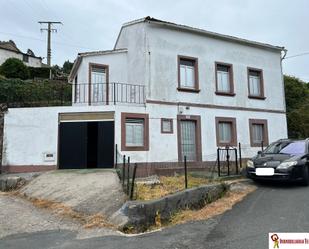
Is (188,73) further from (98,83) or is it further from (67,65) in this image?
(67,65)

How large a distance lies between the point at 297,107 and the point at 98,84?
58.6 feet

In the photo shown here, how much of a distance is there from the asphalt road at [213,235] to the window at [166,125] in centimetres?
736

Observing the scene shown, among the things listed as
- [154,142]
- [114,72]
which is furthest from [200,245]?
[114,72]

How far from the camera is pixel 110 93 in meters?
16.5

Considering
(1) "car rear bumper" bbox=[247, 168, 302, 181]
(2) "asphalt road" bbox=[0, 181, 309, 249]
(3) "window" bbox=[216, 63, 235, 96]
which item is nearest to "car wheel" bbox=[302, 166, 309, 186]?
(1) "car rear bumper" bbox=[247, 168, 302, 181]

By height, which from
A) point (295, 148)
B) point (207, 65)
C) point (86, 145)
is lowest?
point (295, 148)

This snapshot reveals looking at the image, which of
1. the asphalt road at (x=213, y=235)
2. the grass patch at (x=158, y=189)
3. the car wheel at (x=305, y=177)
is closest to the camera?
the asphalt road at (x=213, y=235)

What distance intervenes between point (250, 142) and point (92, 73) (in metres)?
8.68

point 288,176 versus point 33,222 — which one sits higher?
point 288,176

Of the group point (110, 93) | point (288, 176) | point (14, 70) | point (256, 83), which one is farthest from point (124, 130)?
point (14, 70)

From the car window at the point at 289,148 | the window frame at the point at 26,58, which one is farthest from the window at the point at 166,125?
the window frame at the point at 26,58

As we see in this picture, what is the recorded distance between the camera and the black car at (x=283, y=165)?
10.9 meters

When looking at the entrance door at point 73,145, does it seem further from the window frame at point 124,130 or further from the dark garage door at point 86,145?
the window frame at point 124,130

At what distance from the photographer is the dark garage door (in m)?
14.7
